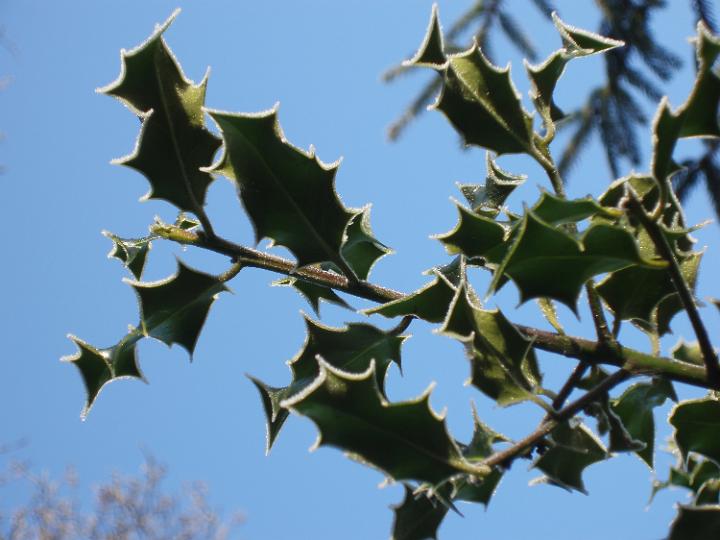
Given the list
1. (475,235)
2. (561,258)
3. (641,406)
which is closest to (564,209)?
(561,258)

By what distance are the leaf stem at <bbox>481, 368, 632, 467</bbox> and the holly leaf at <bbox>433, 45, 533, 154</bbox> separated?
1.18 ft

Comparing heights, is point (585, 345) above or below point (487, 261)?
below

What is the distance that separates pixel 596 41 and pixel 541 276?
49cm

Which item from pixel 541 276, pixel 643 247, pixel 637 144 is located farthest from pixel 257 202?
pixel 637 144

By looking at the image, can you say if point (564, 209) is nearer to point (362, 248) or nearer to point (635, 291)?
point (635, 291)

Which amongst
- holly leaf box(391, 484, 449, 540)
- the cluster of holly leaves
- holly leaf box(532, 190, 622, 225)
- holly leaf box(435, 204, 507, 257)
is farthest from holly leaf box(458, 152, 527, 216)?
holly leaf box(391, 484, 449, 540)

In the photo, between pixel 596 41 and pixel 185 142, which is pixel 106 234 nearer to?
pixel 185 142

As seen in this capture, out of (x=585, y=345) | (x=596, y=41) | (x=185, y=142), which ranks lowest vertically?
(x=585, y=345)

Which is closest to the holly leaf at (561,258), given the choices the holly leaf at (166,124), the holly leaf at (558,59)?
the holly leaf at (558,59)

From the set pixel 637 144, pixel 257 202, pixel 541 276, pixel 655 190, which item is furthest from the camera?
pixel 637 144

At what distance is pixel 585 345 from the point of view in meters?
0.98

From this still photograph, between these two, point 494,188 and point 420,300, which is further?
point 494,188

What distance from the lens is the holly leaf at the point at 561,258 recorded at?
848 millimetres

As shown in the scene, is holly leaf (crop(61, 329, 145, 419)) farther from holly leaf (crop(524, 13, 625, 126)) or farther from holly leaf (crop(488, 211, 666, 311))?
holly leaf (crop(524, 13, 625, 126))
